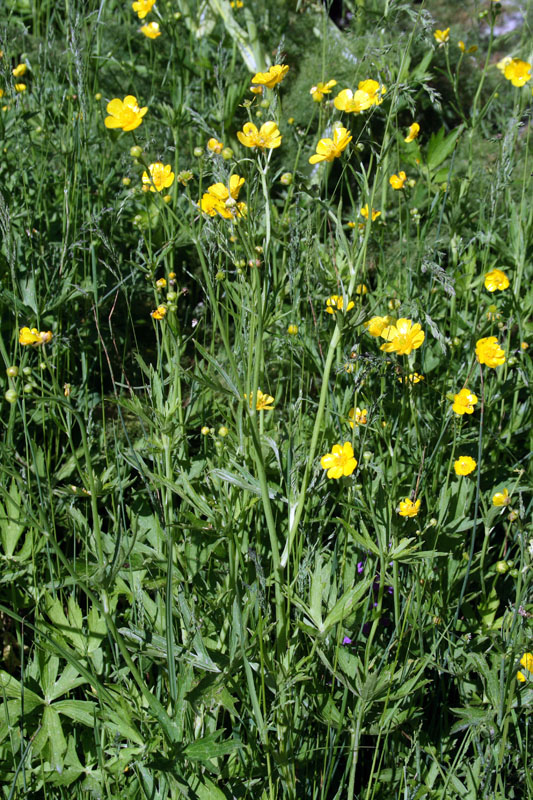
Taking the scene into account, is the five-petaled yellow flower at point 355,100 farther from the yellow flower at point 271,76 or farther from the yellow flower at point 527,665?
the yellow flower at point 527,665

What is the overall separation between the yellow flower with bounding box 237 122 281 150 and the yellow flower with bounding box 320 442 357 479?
0.64m

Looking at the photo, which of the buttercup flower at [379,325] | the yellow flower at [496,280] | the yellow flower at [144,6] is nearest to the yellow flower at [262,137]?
the buttercup flower at [379,325]

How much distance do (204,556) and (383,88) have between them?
44.7 inches

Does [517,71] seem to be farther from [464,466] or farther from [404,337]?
[464,466]

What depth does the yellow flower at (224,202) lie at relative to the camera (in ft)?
4.59

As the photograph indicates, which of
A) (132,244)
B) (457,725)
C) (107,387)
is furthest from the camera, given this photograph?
(132,244)

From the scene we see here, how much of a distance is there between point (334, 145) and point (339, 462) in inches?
26.2

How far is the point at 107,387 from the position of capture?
7.95ft

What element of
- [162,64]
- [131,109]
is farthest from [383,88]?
[162,64]

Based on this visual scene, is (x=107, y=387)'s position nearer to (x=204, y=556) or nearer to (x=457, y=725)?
(x=204, y=556)

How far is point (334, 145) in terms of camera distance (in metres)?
1.49

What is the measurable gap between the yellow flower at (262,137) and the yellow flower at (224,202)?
0.10 m

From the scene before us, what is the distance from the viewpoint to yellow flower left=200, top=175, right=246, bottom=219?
1.40 m

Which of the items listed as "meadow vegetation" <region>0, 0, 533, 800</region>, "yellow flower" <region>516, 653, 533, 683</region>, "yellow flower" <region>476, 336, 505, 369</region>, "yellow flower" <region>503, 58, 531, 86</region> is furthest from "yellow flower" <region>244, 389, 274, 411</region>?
"yellow flower" <region>503, 58, 531, 86</region>
